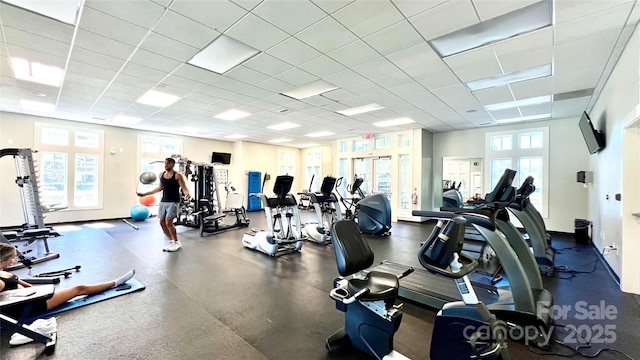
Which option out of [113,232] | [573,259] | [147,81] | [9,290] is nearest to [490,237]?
[573,259]

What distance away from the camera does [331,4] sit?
102 inches

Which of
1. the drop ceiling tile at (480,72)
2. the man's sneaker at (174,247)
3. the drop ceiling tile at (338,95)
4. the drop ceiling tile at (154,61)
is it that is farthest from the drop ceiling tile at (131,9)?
the drop ceiling tile at (480,72)

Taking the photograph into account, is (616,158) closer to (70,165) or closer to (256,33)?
(256,33)

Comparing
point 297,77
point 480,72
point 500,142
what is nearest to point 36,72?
point 297,77

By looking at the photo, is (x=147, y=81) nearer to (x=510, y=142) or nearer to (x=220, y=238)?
(x=220, y=238)

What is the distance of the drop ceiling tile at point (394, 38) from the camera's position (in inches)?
118

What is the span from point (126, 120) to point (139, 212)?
2674 millimetres

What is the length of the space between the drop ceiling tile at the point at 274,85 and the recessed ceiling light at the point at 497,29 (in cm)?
241

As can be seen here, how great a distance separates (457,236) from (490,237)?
3.42 feet

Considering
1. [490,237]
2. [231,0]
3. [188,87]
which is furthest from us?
[188,87]

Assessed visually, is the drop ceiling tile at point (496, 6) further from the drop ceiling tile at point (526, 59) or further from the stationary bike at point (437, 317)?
the stationary bike at point (437, 317)

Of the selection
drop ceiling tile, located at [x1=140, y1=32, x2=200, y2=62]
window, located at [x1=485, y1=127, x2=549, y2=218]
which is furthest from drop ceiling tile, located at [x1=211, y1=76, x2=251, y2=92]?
window, located at [x1=485, y1=127, x2=549, y2=218]

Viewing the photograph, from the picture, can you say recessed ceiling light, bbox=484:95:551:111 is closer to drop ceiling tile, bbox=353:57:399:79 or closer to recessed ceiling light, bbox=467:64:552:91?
recessed ceiling light, bbox=467:64:552:91

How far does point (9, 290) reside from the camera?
7.28 feet
